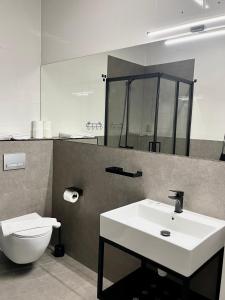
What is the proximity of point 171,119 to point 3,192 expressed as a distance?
1742 mm

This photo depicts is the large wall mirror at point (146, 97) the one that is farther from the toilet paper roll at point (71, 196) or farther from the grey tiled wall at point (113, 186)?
the toilet paper roll at point (71, 196)

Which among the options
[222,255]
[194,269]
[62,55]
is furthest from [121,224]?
[62,55]

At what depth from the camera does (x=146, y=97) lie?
2.23 meters

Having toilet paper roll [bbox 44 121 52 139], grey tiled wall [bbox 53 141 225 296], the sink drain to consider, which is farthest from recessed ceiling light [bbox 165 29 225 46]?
toilet paper roll [bbox 44 121 52 139]

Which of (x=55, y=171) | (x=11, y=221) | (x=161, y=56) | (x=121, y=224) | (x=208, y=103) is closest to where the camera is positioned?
(x=121, y=224)

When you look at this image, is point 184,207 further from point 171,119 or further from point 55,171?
point 55,171

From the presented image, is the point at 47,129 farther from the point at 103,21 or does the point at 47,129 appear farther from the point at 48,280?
the point at 48,280

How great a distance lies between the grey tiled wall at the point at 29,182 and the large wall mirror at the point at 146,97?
1.15ft

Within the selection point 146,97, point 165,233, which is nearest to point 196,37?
point 146,97

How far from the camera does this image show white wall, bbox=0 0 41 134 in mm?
2650

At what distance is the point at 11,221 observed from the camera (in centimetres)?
250

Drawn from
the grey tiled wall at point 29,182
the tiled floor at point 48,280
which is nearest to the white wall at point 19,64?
the grey tiled wall at point 29,182

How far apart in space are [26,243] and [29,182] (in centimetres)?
70

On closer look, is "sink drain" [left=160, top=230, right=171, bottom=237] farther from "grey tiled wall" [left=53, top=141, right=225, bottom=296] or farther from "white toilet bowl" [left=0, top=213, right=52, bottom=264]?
"white toilet bowl" [left=0, top=213, right=52, bottom=264]
